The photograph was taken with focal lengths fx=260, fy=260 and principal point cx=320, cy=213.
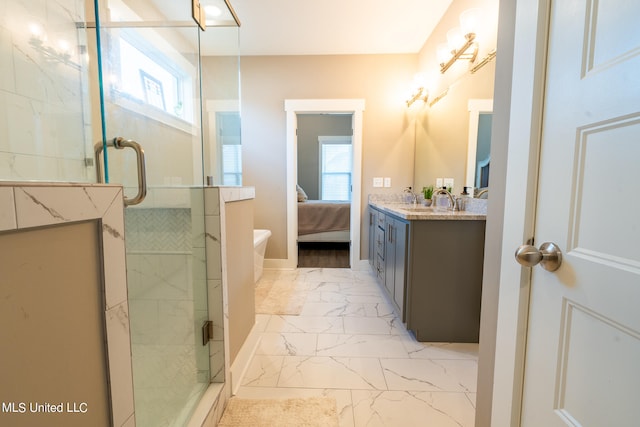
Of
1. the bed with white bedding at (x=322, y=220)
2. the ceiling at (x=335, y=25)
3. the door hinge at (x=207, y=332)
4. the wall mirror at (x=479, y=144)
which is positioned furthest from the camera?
the bed with white bedding at (x=322, y=220)

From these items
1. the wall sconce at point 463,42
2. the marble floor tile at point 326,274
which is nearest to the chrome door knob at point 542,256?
the wall sconce at point 463,42

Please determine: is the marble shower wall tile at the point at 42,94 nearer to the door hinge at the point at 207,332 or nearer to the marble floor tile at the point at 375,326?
the door hinge at the point at 207,332

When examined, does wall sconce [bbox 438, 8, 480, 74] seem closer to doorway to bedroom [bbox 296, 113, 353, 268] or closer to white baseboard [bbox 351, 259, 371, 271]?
white baseboard [bbox 351, 259, 371, 271]

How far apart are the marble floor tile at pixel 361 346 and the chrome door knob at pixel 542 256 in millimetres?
1291

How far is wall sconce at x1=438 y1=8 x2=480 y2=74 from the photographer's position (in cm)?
191

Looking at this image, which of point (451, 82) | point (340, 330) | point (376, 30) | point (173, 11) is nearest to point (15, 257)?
point (173, 11)

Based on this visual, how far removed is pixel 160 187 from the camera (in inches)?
53.6

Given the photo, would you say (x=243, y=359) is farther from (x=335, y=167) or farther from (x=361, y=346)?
(x=335, y=167)

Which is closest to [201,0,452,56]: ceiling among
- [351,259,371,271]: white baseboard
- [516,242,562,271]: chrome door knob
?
[516,242,562,271]: chrome door knob

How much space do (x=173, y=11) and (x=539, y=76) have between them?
75.0 inches

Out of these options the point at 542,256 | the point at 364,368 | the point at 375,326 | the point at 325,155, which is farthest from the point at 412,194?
the point at 325,155

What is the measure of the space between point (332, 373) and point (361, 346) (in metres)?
0.33

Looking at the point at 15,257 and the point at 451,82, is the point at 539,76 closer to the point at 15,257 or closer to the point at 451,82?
the point at 15,257

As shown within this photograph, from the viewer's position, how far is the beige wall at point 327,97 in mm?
3213
